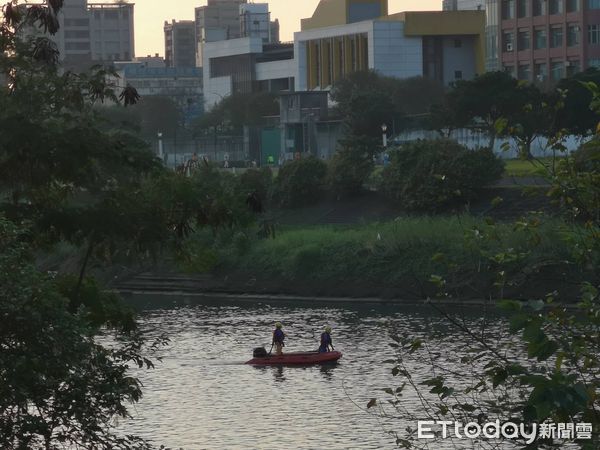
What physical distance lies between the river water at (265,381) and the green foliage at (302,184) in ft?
75.9

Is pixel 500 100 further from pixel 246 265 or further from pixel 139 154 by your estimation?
pixel 139 154

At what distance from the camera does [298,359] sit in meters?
54.8

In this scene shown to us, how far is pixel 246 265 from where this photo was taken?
87.1m

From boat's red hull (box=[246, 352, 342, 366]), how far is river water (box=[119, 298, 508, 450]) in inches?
13.0

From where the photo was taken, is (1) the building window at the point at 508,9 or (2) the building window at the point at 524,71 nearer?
(2) the building window at the point at 524,71

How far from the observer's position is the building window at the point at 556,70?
5458 inches

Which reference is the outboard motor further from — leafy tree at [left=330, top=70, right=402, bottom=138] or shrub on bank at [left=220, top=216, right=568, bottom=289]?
leafy tree at [left=330, top=70, right=402, bottom=138]

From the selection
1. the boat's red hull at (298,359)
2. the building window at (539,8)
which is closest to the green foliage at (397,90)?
the building window at (539,8)

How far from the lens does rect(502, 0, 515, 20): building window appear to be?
14625cm

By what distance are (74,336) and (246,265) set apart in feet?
227

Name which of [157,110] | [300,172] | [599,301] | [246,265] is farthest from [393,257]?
[157,110]

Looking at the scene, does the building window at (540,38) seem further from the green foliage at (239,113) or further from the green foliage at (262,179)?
the green foliage at (262,179)

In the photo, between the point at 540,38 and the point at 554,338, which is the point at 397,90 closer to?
the point at 540,38

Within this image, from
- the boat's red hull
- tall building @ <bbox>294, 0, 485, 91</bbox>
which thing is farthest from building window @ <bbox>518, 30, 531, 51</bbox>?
the boat's red hull
